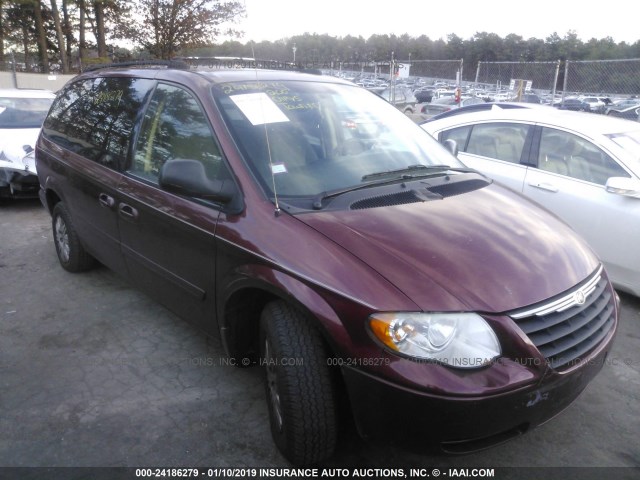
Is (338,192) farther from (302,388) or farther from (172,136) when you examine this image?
(172,136)

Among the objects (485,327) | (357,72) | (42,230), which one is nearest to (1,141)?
(42,230)

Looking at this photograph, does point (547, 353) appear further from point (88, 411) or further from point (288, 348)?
point (88, 411)

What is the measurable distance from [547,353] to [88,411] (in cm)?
234

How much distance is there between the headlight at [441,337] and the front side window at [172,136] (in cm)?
128

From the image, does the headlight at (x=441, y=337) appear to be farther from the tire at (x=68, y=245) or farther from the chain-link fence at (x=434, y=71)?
the chain-link fence at (x=434, y=71)

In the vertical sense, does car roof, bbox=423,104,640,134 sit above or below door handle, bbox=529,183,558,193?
above

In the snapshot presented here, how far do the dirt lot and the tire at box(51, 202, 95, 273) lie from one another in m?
0.44

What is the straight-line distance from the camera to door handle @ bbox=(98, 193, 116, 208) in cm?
344

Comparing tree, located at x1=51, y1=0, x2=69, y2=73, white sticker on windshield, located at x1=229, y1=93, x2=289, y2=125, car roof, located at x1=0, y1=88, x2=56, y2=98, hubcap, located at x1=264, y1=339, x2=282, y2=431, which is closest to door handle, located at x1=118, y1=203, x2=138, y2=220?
white sticker on windshield, located at x1=229, y1=93, x2=289, y2=125

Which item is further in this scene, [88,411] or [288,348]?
[88,411]

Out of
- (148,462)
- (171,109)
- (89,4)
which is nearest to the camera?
(148,462)

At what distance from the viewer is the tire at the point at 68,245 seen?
14.4 feet

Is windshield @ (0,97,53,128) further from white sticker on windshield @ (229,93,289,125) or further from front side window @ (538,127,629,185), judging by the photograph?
front side window @ (538,127,629,185)

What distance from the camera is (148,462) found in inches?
97.0
